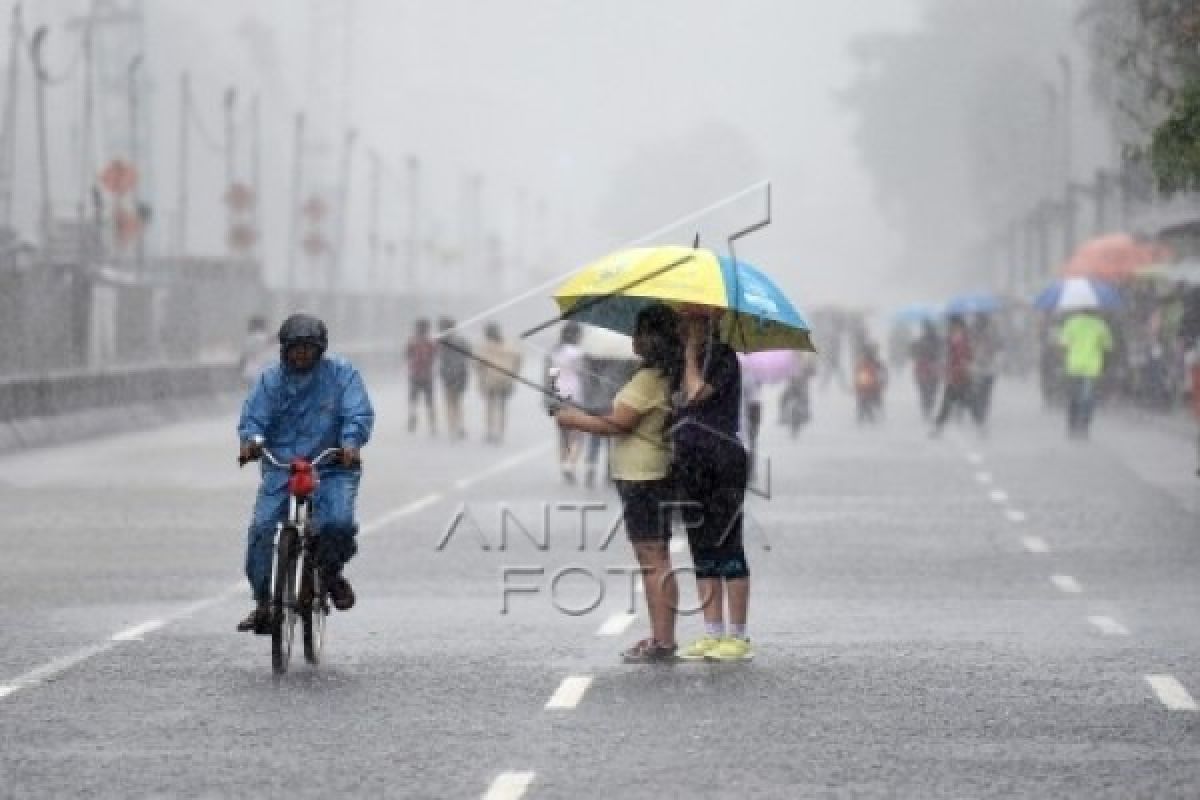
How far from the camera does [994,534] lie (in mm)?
24344

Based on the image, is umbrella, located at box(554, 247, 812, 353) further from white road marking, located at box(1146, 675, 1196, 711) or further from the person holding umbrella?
white road marking, located at box(1146, 675, 1196, 711)

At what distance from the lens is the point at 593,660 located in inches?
596

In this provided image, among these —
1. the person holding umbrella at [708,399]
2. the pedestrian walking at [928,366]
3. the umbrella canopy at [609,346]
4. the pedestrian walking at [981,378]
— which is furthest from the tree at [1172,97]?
the pedestrian walking at [928,366]

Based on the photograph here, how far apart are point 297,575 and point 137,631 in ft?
7.58

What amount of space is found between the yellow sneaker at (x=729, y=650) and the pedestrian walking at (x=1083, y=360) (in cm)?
2728

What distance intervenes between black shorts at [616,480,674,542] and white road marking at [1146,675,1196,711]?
7.48 feet

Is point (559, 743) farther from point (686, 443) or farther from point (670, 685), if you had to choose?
point (686, 443)

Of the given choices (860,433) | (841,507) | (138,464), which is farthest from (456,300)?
(841,507)

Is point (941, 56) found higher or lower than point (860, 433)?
higher

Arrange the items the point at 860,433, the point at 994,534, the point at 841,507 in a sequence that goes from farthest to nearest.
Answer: the point at 860,433
the point at 841,507
the point at 994,534

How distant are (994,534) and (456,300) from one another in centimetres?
8230

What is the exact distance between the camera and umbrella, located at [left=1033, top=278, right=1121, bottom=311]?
157 feet

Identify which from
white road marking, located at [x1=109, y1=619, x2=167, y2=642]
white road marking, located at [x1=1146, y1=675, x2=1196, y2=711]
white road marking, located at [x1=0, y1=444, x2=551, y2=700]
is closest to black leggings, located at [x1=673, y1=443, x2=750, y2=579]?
white road marking, located at [x1=1146, y1=675, x2=1196, y2=711]

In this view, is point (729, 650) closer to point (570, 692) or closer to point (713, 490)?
point (713, 490)
